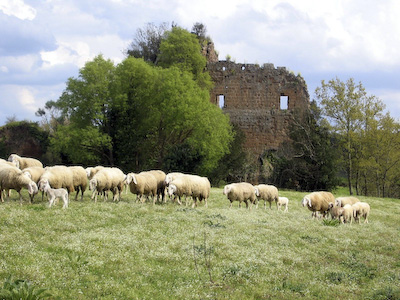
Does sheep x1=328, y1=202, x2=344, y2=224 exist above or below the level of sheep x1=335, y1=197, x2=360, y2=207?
below

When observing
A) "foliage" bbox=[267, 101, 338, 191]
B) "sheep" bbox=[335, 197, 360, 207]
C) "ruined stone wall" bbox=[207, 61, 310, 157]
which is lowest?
"sheep" bbox=[335, 197, 360, 207]

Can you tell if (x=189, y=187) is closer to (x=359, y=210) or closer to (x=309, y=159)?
(x=359, y=210)

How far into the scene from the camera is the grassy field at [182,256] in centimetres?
1032

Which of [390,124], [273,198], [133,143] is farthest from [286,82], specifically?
[273,198]

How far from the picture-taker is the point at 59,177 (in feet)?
71.6

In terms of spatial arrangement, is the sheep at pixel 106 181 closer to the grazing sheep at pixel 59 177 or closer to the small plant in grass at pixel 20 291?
the grazing sheep at pixel 59 177

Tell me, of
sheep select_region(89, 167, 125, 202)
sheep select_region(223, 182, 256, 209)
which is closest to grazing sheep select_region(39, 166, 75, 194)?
sheep select_region(89, 167, 125, 202)

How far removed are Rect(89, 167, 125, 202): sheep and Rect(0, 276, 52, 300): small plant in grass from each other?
13.3 meters

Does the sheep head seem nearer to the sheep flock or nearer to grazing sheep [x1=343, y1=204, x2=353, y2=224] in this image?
the sheep flock

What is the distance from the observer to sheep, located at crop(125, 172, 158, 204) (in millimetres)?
23188

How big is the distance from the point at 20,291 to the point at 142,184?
588 inches

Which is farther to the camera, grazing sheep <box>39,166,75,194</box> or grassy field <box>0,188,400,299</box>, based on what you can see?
grazing sheep <box>39,166,75,194</box>

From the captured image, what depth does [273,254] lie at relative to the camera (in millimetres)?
14023

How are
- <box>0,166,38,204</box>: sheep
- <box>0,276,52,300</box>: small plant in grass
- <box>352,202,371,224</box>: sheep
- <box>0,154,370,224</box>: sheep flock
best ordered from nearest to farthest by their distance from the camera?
<box>0,276,52,300</box>: small plant in grass, <box>0,166,38,204</box>: sheep, <box>0,154,370,224</box>: sheep flock, <box>352,202,371,224</box>: sheep
